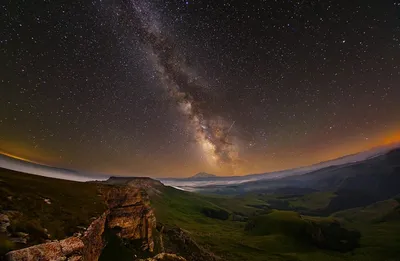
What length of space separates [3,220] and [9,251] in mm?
5789

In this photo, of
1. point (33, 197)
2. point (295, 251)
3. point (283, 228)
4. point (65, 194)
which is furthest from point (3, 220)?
point (283, 228)

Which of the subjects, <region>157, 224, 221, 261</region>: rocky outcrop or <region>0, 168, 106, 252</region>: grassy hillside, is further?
<region>157, 224, 221, 261</region>: rocky outcrop

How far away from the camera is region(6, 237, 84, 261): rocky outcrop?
18.7 meters

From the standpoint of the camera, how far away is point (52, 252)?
2189 centimetres

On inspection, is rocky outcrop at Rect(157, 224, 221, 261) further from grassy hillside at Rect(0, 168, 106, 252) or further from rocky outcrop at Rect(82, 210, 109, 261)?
grassy hillside at Rect(0, 168, 106, 252)

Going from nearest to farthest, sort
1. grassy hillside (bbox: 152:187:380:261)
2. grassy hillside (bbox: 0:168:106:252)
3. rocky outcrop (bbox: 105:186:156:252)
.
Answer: grassy hillside (bbox: 0:168:106:252)
rocky outcrop (bbox: 105:186:156:252)
grassy hillside (bbox: 152:187:380:261)

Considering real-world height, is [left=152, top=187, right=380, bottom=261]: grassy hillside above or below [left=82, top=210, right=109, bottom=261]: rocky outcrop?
below

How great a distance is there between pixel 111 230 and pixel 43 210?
19222 mm

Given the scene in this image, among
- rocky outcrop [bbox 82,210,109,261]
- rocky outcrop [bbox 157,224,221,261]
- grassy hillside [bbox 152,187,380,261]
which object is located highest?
rocky outcrop [bbox 82,210,109,261]

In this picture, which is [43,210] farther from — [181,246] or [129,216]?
[181,246]

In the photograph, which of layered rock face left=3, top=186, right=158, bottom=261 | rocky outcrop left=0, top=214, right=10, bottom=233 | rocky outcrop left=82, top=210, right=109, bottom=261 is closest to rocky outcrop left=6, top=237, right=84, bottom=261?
layered rock face left=3, top=186, right=158, bottom=261

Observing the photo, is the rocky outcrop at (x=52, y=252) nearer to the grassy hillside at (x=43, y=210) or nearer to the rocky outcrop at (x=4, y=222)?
the grassy hillside at (x=43, y=210)

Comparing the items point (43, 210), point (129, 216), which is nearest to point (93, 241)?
point (43, 210)

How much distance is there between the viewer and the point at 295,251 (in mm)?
119250
